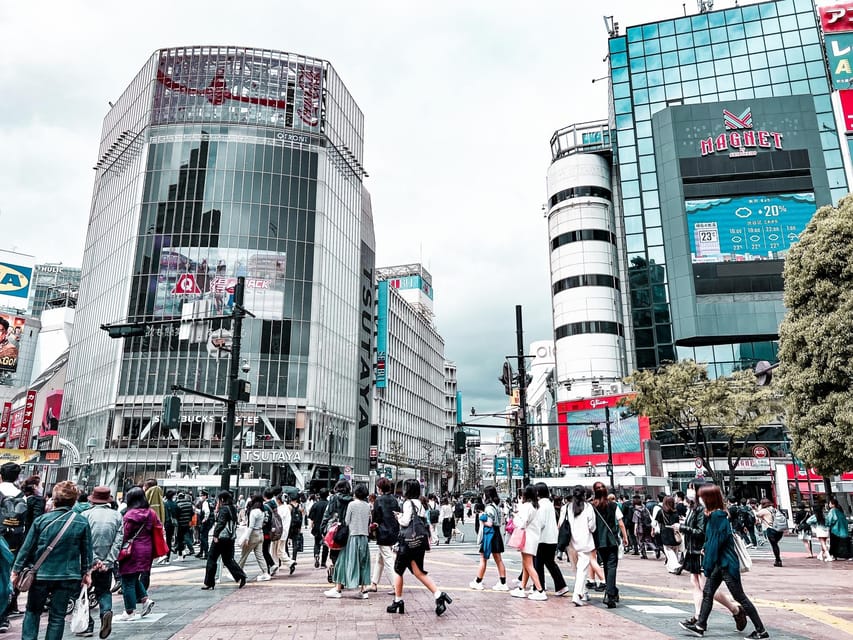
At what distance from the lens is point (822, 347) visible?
64.0ft

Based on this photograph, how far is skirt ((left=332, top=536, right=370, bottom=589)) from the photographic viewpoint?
9742 millimetres

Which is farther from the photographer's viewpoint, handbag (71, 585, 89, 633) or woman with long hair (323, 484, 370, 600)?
woman with long hair (323, 484, 370, 600)

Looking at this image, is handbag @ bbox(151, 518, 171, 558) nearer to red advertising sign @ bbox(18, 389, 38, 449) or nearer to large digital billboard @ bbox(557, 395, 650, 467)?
large digital billboard @ bbox(557, 395, 650, 467)

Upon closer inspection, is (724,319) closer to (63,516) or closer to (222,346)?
(222,346)

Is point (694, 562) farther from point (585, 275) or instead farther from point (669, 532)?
point (585, 275)

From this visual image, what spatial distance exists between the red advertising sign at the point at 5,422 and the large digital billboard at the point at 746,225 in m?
95.8

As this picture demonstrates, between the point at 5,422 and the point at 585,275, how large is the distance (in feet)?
292

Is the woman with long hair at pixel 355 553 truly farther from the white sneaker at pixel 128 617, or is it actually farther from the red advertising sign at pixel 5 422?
the red advertising sign at pixel 5 422

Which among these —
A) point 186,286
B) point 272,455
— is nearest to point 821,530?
point 272,455

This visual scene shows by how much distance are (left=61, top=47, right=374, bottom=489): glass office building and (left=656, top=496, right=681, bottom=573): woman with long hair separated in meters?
38.9

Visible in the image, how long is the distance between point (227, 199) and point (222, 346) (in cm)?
4194

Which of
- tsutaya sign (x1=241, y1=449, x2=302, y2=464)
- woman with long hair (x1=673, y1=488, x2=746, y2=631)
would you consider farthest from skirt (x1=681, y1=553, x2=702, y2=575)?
tsutaya sign (x1=241, y1=449, x2=302, y2=464)

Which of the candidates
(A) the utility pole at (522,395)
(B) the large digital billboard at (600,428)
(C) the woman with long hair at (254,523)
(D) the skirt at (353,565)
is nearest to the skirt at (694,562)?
(D) the skirt at (353,565)

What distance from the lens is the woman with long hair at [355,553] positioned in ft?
32.1
